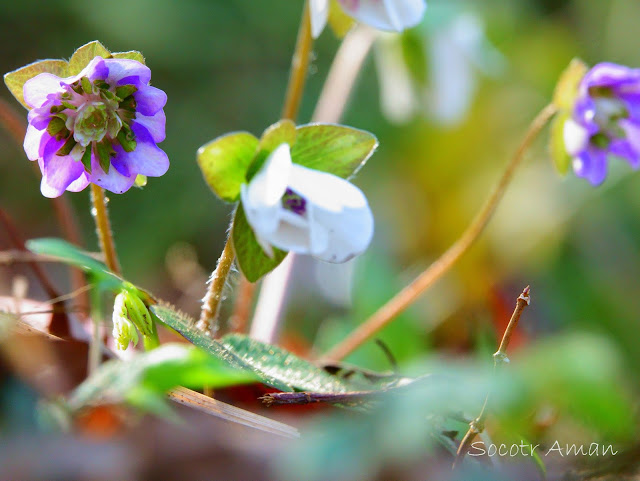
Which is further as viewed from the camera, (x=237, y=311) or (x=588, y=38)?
(x=588, y=38)

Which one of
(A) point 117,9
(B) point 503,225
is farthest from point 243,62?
(B) point 503,225

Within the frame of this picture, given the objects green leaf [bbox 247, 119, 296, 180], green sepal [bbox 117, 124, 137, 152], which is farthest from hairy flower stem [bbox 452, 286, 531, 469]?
green sepal [bbox 117, 124, 137, 152]

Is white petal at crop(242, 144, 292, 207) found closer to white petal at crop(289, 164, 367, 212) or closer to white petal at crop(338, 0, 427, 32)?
white petal at crop(289, 164, 367, 212)

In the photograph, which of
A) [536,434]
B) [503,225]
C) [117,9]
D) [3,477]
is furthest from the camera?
[117,9]

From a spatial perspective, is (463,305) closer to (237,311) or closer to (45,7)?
(237,311)

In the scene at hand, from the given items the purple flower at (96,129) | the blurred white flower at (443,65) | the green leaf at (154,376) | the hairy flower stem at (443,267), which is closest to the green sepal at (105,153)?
the purple flower at (96,129)

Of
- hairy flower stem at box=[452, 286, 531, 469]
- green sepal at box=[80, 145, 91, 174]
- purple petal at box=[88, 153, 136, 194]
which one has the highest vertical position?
green sepal at box=[80, 145, 91, 174]

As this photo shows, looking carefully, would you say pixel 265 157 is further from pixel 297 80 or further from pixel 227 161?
pixel 297 80
